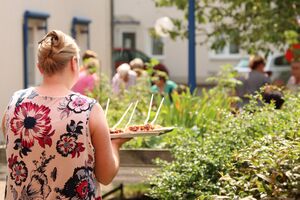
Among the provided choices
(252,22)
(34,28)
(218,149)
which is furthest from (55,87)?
(34,28)

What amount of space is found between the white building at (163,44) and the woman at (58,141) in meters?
34.5

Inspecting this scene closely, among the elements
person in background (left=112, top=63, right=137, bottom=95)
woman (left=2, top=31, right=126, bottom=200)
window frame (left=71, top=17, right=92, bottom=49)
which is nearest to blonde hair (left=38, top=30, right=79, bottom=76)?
woman (left=2, top=31, right=126, bottom=200)

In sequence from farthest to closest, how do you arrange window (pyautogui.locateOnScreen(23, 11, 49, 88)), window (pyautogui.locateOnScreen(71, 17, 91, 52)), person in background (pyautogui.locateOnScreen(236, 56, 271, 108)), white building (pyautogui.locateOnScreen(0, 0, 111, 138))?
window (pyautogui.locateOnScreen(71, 17, 91, 52))
window (pyautogui.locateOnScreen(23, 11, 49, 88))
white building (pyautogui.locateOnScreen(0, 0, 111, 138))
person in background (pyautogui.locateOnScreen(236, 56, 271, 108))

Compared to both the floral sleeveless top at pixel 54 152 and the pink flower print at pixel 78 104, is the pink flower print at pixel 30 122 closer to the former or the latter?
the floral sleeveless top at pixel 54 152

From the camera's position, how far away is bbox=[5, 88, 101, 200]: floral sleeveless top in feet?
13.9

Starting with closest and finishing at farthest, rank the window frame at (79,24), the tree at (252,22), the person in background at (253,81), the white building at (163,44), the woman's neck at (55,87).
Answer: the woman's neck at (55,87) → the person in background at (253,81) → the tree at (252,22) → the window frame at (79,24) → the white building at (163,44)

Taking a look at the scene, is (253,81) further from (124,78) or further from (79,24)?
(79,24)

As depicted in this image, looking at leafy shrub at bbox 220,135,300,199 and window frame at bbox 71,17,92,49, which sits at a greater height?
window frame at bbox 71,17,92,49

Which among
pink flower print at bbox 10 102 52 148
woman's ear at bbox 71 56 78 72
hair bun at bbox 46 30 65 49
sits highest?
hair bun at bbox 46 30 65 49

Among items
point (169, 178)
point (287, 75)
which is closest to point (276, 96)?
point (169, 178)

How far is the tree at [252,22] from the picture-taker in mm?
15680

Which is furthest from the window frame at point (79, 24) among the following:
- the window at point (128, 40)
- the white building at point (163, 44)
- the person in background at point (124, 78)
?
the window at point (128, 40)

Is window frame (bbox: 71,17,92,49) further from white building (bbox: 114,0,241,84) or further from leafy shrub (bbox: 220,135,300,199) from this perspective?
white building (bbox: 114,0,241,84)

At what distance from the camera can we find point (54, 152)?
4.22 metres
